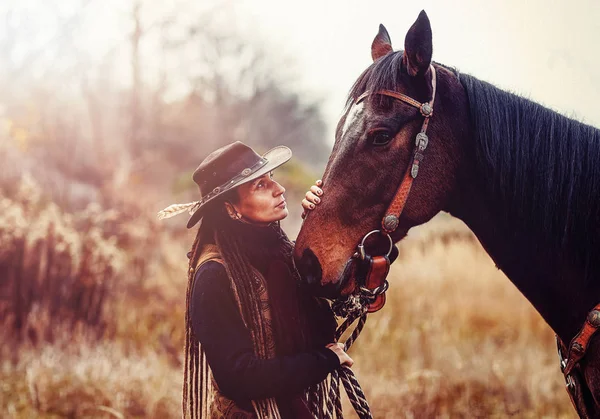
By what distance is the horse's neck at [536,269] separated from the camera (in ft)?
6.10

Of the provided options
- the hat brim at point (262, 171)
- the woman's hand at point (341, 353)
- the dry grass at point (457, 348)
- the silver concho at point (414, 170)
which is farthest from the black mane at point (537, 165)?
Result: the dry grass at point (457, 348)

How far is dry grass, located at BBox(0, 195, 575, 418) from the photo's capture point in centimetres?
434

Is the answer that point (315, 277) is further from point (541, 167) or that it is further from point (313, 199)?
point (541, 167)

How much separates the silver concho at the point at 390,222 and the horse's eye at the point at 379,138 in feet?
0.87

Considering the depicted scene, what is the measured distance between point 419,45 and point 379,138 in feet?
1.14

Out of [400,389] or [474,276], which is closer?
[400,389]

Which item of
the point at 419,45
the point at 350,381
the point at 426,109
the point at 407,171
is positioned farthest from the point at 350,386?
the point at 419,45

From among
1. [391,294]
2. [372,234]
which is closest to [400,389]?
[391,294]

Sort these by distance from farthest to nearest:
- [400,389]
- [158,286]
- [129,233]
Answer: [129,233]
[158,286]
[400,389]

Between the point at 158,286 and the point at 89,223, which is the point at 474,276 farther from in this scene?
the point at 89,223

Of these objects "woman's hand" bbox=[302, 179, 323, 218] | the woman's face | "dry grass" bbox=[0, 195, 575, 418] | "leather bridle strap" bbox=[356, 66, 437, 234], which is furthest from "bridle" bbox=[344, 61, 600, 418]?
"dry grass" bbox=[0, 195, 575, 418]

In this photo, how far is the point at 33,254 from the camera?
5609 millimetres

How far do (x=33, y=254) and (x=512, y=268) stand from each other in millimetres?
5149

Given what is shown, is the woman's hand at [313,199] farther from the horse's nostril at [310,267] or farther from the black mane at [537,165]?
the black mane at [537,165]
